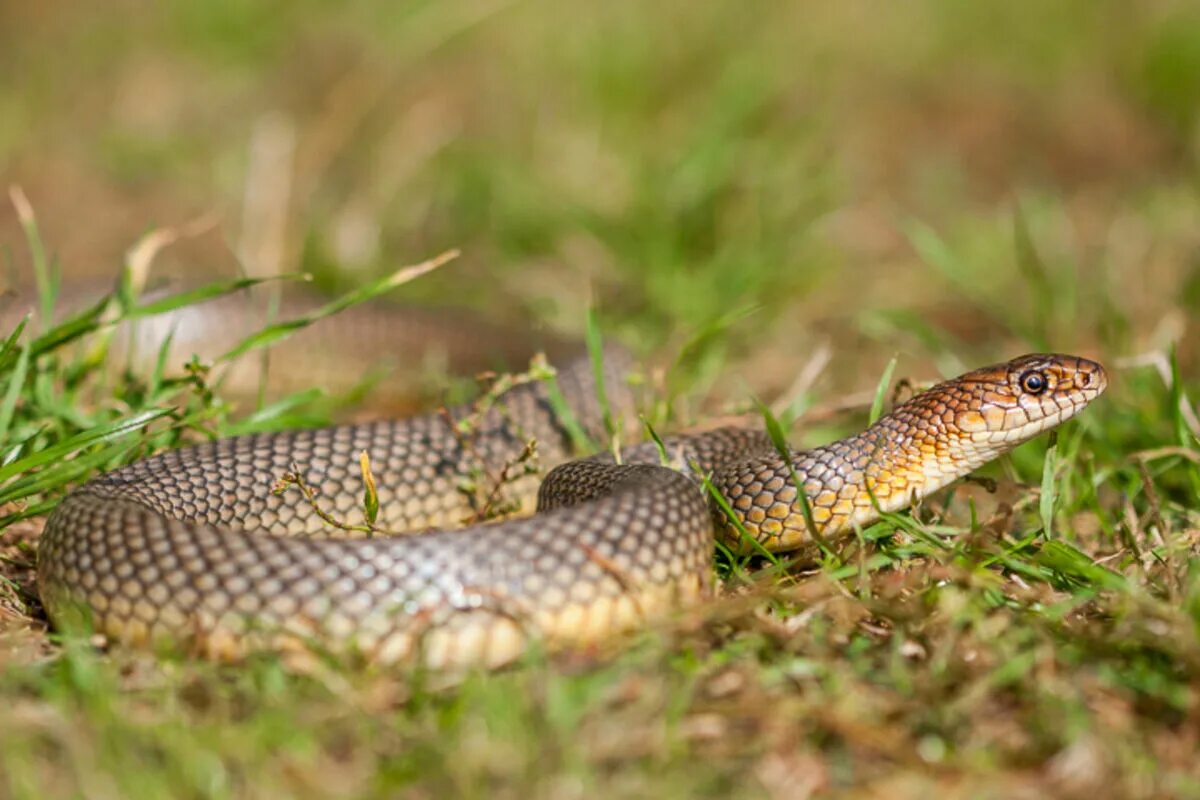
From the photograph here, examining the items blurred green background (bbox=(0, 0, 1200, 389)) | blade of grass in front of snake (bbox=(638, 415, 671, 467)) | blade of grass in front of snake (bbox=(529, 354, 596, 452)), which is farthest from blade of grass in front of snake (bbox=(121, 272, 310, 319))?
blurred green background (bbox=(0, 0, 1200, 389))

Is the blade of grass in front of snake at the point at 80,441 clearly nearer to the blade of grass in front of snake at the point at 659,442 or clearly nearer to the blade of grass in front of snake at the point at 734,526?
the blade of grass in front of snake at the point at 659,442

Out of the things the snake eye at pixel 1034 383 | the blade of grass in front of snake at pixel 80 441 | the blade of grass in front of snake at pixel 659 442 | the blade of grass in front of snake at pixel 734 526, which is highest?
the blade of grass in front of snake at pixel 80 441

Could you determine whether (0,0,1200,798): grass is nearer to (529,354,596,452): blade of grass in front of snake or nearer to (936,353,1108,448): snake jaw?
(936,353,1108,448): snake jaw

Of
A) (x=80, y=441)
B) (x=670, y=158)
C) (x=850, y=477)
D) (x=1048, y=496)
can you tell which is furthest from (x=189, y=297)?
(x=670, y=158)

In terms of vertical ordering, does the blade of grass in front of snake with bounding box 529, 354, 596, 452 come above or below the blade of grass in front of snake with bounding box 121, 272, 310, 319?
below

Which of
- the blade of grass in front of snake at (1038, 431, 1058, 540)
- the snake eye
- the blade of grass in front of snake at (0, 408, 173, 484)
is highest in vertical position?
the blade of grass in front of snake at (0, 408, 173, 484)

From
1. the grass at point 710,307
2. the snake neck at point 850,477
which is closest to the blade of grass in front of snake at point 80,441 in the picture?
the grass at point 710,307

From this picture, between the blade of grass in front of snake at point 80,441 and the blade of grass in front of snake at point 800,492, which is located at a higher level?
the blade of grass in front of snake at point 80,441
